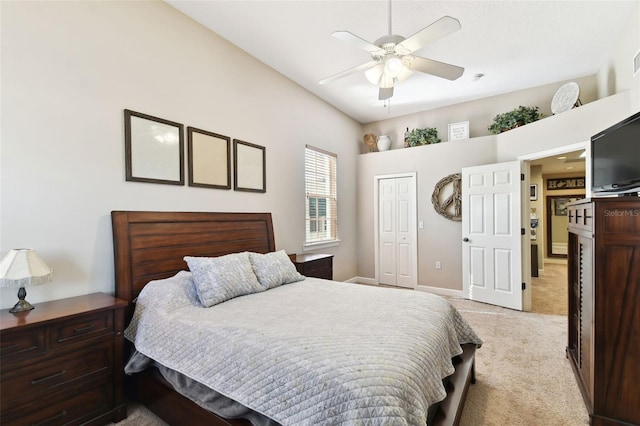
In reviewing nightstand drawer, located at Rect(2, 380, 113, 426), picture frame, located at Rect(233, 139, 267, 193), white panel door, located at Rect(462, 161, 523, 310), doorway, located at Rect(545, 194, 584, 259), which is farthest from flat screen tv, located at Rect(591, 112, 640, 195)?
doorway, located at Rect(545, 194, 584, 259)

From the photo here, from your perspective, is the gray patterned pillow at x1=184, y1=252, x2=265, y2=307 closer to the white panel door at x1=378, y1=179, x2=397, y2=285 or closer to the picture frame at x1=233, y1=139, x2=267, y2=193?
the picture frame at x1=233, y1=139, x2=267, y2=193

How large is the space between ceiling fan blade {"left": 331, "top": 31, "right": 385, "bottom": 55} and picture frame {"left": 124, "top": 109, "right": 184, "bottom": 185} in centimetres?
163

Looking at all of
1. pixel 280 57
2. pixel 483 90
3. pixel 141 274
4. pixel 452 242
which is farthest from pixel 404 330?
pixel 483 90

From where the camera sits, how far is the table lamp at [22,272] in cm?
160

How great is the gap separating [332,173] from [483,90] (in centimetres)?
265

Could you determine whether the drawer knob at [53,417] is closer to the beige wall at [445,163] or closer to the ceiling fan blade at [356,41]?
the ceiling fan blade at [356,41]

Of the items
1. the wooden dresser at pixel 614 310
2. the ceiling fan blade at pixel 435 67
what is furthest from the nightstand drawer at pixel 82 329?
the wooden dresser at pixel 614 310

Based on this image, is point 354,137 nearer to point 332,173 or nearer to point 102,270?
point 332,173

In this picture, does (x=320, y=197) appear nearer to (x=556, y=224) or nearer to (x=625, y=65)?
(x=625, y=65)

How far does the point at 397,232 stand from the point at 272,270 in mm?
3220

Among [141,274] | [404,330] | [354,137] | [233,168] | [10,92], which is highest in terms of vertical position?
[354,137]

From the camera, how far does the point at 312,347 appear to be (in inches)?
54.0

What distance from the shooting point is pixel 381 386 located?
112cm

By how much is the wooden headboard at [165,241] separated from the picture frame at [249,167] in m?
0.38
